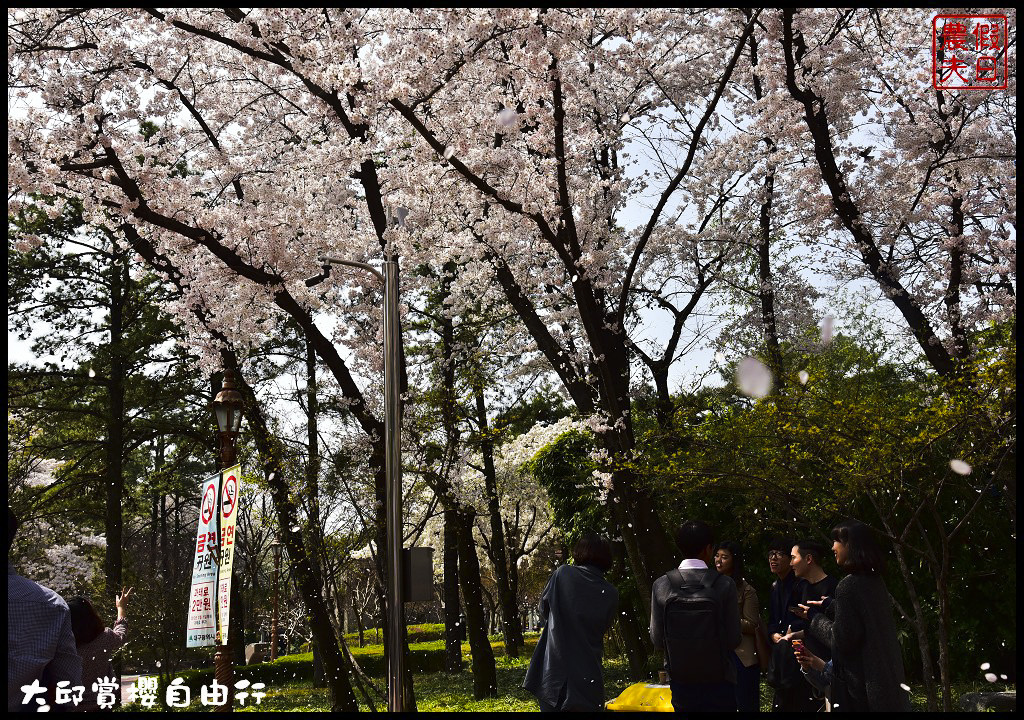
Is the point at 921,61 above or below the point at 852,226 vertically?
above

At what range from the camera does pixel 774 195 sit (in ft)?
47.6

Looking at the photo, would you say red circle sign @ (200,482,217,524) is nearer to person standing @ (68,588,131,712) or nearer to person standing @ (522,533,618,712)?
person standing @ (68,588,131,712)

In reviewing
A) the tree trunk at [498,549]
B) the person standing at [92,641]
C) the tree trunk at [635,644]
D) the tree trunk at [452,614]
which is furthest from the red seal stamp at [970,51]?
the tree trunk at [452,614]

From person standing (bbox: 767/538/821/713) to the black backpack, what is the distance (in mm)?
1263

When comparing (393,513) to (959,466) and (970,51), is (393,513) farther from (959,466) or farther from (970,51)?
(970,51)

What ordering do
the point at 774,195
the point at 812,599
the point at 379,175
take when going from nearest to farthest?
the point at 812,599 < the point at 379,175 < the point at 774,195

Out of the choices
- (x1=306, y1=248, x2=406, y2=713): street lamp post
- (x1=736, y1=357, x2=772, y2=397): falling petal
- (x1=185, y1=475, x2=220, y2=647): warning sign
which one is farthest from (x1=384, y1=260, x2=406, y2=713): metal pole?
(x1=736, y1=357, x2=772, y2=397): falling petal

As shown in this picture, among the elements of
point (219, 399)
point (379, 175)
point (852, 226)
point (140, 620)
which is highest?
point (379, 175)

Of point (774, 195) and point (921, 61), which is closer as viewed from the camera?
point (921, 61)

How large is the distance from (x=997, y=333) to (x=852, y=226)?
6.99 ft

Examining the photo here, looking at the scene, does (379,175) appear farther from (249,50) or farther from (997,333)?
(997,333)

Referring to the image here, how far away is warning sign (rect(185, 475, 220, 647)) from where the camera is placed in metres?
7.45

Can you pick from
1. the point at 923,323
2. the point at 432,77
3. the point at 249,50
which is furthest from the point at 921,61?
the point at 249,50

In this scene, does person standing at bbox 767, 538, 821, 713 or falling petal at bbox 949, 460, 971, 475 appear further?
falling petal at bbox 949, 460, 971, 475
